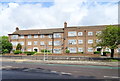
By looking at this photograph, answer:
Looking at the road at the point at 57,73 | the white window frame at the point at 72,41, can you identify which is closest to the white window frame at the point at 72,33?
the white window frame at the point at 72,41

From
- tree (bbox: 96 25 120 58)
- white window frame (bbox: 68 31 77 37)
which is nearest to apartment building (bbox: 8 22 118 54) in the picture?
white window frame (bbox: 68 31 77 37)

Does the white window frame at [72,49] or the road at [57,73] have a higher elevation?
the white window frame at [72,49]

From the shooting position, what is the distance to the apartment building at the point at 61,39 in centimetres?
4531

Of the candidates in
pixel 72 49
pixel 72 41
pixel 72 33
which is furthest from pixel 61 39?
pixel 72 49

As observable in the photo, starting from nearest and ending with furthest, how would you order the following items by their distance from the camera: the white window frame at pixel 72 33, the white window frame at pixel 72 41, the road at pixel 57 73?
1. the road at pixel 57 73
2. the white window frame at pixel 72 41
3. the white window frame at pixel 72 33

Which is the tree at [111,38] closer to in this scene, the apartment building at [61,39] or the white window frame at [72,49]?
the apartment building at [61,39]

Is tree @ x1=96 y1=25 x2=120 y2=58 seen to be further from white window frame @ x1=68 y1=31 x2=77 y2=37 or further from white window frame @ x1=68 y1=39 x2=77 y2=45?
white window frame @ x1=68 y1=31 x2=77 y2=37

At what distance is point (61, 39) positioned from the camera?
48469 mm

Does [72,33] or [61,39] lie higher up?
[72,33]

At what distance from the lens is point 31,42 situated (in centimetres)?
5231

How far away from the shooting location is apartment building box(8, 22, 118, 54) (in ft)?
149

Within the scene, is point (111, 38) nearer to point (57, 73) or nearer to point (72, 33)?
point (57, 73)

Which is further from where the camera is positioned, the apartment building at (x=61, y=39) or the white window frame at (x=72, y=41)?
the white window frame at (x=72, y=41)

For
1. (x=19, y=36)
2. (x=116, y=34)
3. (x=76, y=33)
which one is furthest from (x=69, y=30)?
(x=116, y=34)
